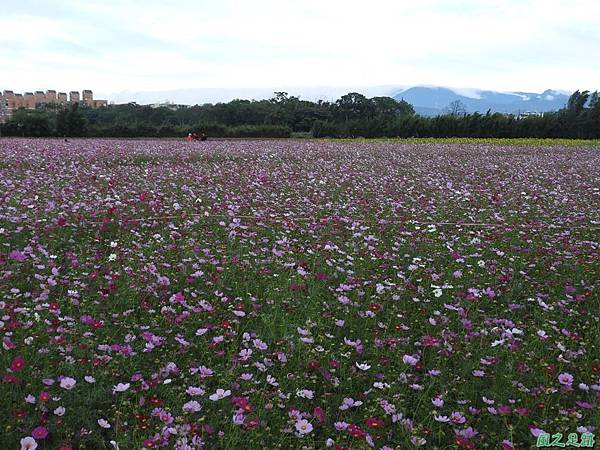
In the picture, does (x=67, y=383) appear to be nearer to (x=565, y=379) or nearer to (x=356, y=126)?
(x=565, y=379)

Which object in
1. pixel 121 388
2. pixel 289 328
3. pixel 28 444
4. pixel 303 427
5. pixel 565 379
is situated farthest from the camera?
pixel 289 328

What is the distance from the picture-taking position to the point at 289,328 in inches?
124

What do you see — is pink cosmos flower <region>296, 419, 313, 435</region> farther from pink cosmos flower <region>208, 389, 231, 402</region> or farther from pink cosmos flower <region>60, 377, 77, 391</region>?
pink cosmos flower <region>60, 377, 77, 391</region>

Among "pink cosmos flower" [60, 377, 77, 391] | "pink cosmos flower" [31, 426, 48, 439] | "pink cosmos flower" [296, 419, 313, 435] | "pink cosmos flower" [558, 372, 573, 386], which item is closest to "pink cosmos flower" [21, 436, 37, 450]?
"pink cosmos flower" [31, 426, 48, 439]

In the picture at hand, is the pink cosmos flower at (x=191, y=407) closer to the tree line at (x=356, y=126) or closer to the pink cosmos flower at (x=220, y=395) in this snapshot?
the pink cosmos flower at (x=220, y=395)

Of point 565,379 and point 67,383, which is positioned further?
point 565,379

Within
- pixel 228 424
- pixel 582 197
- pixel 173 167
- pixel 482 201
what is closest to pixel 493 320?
pixel 228 424

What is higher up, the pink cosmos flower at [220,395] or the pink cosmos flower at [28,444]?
the pink cosmos flower at [220,395]

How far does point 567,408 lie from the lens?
2.48 m

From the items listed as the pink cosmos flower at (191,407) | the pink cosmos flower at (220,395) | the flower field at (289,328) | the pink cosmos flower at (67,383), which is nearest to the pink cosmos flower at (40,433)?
the flower field at (289,328)

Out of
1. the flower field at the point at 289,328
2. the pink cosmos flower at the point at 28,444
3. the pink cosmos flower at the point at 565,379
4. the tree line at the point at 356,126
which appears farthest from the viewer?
the tree line at the point at 356,126

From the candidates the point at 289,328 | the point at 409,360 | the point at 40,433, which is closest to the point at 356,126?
the point at 289,328

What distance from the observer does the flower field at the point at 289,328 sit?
2229 millimetres

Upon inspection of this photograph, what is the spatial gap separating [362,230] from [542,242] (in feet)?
6.32
